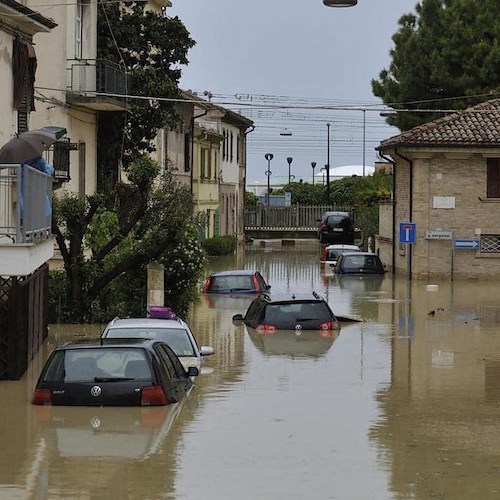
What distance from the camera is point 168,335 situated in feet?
70.4

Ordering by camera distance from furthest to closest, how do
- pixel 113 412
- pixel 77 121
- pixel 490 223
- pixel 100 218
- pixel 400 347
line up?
1. pixel 490 223
2. pixel 77 121
3. pixel 100 218
4. pixel 400 347
5. pixel 113 412

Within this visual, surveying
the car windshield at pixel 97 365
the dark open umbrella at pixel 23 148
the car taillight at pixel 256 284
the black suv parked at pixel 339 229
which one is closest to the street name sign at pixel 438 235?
the car taillight at pixel 256 284

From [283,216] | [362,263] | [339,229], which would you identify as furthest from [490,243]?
[283,216]

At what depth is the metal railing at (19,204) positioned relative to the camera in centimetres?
2025

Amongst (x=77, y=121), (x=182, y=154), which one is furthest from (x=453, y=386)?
(x=182, y=154)

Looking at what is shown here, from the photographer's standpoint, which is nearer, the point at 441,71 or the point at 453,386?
the point at 453,386

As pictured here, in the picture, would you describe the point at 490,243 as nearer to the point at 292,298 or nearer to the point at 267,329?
the point at 292,298

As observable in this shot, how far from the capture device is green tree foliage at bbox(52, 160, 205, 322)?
29375mm

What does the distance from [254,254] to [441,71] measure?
13.9 meters

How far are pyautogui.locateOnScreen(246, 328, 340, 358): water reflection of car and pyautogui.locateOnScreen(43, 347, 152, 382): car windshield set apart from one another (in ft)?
31.6

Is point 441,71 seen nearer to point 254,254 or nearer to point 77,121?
point 254,254

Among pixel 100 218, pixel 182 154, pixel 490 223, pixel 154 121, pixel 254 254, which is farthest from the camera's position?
pixel 254 254

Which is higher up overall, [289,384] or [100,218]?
[100,218]

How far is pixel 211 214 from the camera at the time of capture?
7281 cm
